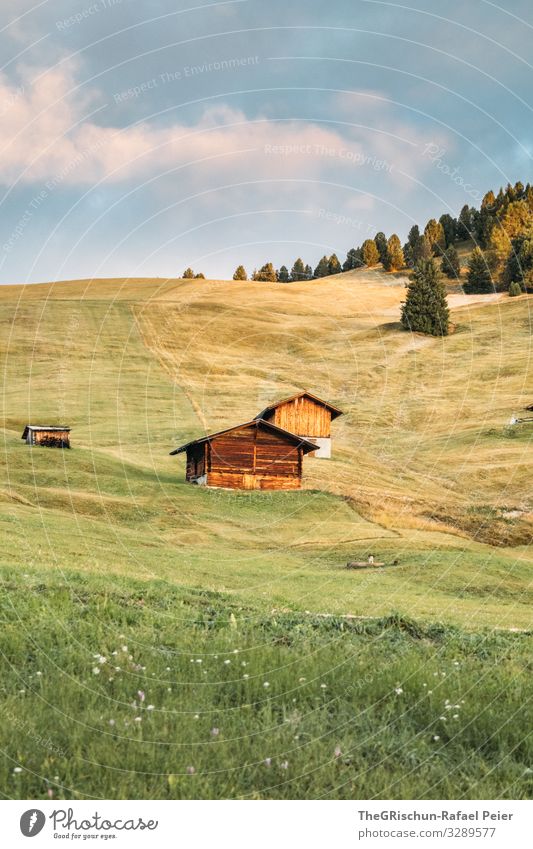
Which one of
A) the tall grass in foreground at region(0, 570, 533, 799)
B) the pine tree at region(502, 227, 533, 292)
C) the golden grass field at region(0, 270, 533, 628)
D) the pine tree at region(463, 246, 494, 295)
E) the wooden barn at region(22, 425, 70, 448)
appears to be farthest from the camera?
the pine tree at region(463, 246, 494, 295)

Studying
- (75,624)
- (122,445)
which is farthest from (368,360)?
(75,624)

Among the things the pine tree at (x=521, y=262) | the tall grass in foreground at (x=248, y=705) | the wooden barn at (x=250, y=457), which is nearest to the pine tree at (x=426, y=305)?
the pine tree at (x=521, y=262)

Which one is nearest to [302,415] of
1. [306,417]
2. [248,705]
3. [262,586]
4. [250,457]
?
[306,417]

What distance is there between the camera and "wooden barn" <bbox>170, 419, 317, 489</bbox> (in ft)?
226

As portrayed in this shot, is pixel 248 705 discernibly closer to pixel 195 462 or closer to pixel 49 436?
pixel 195 462

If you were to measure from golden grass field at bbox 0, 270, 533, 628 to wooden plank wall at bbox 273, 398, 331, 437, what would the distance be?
4129 millimetres

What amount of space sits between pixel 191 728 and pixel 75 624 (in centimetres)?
416

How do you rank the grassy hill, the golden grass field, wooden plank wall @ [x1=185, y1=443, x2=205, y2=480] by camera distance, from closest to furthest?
the grassy hill
the golden grass field
wooden plank wall @ [x1=185, y1=443, x2=205, y2=480]

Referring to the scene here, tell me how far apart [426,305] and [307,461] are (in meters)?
78.9

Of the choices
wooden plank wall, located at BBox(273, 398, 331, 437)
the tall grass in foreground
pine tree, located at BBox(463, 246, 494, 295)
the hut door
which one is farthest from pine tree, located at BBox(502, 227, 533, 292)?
the tall grass in foreground

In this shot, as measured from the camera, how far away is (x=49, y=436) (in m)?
77.4

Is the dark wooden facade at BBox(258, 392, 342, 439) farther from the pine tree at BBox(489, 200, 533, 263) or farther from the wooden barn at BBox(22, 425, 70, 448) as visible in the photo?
the pine tree at BBox(489, 200, 533, 263)

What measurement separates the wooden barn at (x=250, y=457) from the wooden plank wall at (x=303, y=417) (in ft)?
47.1
